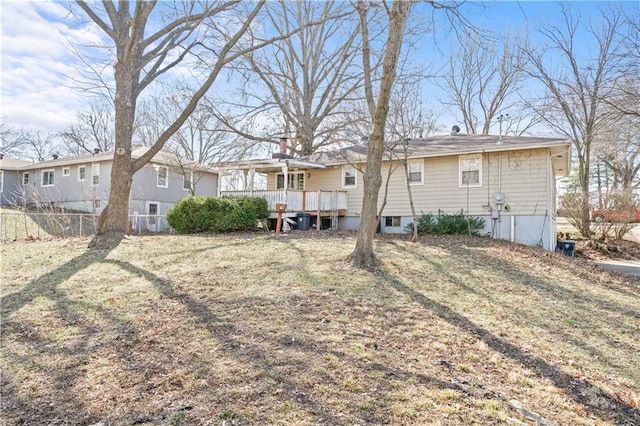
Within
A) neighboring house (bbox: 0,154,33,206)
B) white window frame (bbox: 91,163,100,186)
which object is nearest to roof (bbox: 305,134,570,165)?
white window frame (bbox: 91,163,100,186)

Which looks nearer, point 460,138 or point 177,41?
point 177,41

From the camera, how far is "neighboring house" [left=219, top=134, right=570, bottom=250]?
44.1 feet

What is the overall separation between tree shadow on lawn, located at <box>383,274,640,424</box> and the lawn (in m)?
0.02

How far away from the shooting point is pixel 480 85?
26.6 m

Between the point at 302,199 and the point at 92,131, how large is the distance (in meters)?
27.9

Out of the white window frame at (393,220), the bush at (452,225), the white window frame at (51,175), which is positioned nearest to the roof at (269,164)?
the white window frame at (393,220)

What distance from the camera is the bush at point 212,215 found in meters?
14.1

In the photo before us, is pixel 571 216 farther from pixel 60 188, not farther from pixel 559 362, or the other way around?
pixel 60 188

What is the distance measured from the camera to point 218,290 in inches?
245

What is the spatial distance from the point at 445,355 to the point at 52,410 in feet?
11.7

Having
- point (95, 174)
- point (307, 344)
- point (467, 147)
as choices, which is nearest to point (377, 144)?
point (307, 344)

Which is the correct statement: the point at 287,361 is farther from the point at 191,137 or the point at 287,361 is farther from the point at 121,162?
the point at 191,137

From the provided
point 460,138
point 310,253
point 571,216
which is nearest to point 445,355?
point 310,253

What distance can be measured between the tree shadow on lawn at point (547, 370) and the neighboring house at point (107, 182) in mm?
18646
